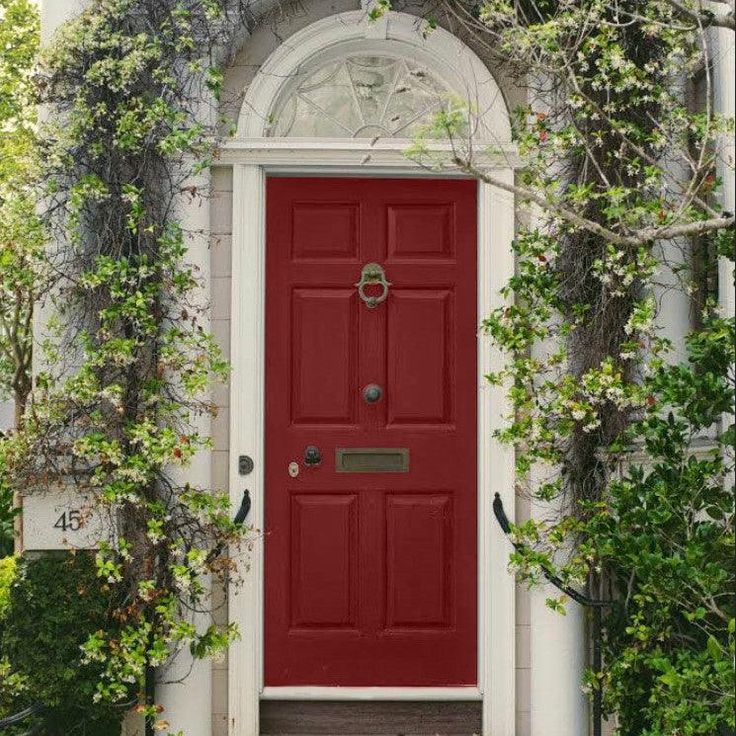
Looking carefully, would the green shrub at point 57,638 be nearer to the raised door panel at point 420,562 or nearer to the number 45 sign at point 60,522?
the number 45 sign at point 60,522

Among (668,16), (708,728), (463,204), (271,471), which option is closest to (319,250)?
(463,204)

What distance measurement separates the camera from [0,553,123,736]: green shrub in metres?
4.82

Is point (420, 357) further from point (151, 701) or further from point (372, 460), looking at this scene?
point (151, 701)

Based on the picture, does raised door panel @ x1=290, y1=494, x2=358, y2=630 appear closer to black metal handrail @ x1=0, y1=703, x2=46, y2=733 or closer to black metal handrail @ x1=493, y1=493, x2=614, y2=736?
black metal handrail @ x1=493, y1=493, x2=614, y2=736

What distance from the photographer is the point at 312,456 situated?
5.34 m

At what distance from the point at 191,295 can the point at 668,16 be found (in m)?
2.24

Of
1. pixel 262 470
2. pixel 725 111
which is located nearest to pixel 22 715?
pixel 262 470

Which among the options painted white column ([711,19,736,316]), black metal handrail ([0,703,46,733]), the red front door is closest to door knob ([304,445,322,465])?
the red front door

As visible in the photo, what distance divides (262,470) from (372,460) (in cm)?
48

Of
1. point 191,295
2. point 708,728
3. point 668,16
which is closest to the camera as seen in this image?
point 708,728

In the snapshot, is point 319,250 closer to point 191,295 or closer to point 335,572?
Result: point 191,295

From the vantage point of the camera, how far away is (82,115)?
496cm

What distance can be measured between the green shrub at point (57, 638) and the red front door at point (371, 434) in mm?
786

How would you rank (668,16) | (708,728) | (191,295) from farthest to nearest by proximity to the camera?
(191,295) < (668,16) < (708,728)
